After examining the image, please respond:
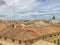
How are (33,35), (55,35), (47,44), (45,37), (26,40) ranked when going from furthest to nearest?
(55,35)
(45,37)
(33,35)
(26,40)
(47,44)

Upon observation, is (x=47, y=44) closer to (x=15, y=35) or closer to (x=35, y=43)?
(x=35, y=43)

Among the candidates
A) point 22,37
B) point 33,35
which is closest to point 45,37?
point 33,35

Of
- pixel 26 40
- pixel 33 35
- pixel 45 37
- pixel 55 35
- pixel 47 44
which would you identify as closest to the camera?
pixel 47 44

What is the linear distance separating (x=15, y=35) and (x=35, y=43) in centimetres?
115

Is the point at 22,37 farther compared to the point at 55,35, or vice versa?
the point at 55,35

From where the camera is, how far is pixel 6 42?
7199 mm

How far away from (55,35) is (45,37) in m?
1.05

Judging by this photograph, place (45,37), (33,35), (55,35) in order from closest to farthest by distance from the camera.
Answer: (33,35), (45,37), (55,35)

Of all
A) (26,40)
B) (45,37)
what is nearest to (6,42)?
(26,40)

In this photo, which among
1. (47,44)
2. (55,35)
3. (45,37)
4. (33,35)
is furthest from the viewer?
(55,35)

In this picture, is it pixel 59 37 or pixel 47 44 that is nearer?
pixel 47 44

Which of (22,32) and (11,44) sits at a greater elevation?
(22,32)

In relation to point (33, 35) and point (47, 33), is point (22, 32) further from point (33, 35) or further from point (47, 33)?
point (47, 33)

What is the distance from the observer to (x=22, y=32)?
7.24m
